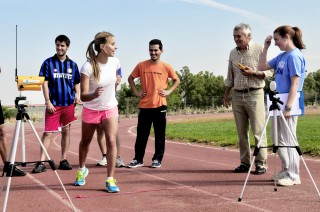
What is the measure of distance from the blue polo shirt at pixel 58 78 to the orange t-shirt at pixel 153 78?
4.25ft

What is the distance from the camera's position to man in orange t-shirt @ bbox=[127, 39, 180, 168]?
8875 mm

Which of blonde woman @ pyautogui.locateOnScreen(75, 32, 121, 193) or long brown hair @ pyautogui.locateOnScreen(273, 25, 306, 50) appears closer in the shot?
blonde woman @ pyautogui.locateOnScreen(75, 32, 121, 193)

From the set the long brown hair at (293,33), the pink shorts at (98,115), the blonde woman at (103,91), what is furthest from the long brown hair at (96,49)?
the long brown hair at (293,33)

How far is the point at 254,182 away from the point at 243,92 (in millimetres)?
1707

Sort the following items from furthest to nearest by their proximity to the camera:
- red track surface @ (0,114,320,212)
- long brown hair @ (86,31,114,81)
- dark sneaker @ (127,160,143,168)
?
dark sneaker @ (127,160,143,168) → long brown hair @ (86,31,114,81) → red track surface @ (0,114,320,212)

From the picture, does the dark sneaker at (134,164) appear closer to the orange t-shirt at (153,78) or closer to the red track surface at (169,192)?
the red track surface at (169,192)

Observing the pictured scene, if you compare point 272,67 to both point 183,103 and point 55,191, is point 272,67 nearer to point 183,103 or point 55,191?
point 55,191

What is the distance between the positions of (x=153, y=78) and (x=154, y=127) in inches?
37.3

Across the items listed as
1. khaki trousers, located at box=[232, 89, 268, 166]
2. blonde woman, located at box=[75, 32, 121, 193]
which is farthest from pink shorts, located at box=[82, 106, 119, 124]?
khaki trousers, located at box=[232, 89, 268, 166]

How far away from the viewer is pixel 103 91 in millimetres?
6395

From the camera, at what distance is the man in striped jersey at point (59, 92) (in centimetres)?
879

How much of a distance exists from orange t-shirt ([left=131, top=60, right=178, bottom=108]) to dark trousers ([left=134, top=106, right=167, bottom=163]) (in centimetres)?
13

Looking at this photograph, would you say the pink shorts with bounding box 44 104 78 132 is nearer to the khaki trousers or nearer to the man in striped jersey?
the man in striped jersey

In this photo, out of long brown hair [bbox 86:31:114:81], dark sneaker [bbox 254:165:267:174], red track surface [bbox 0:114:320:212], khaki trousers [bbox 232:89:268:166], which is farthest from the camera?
khaki trousers [bbox 232:89:268:166]
